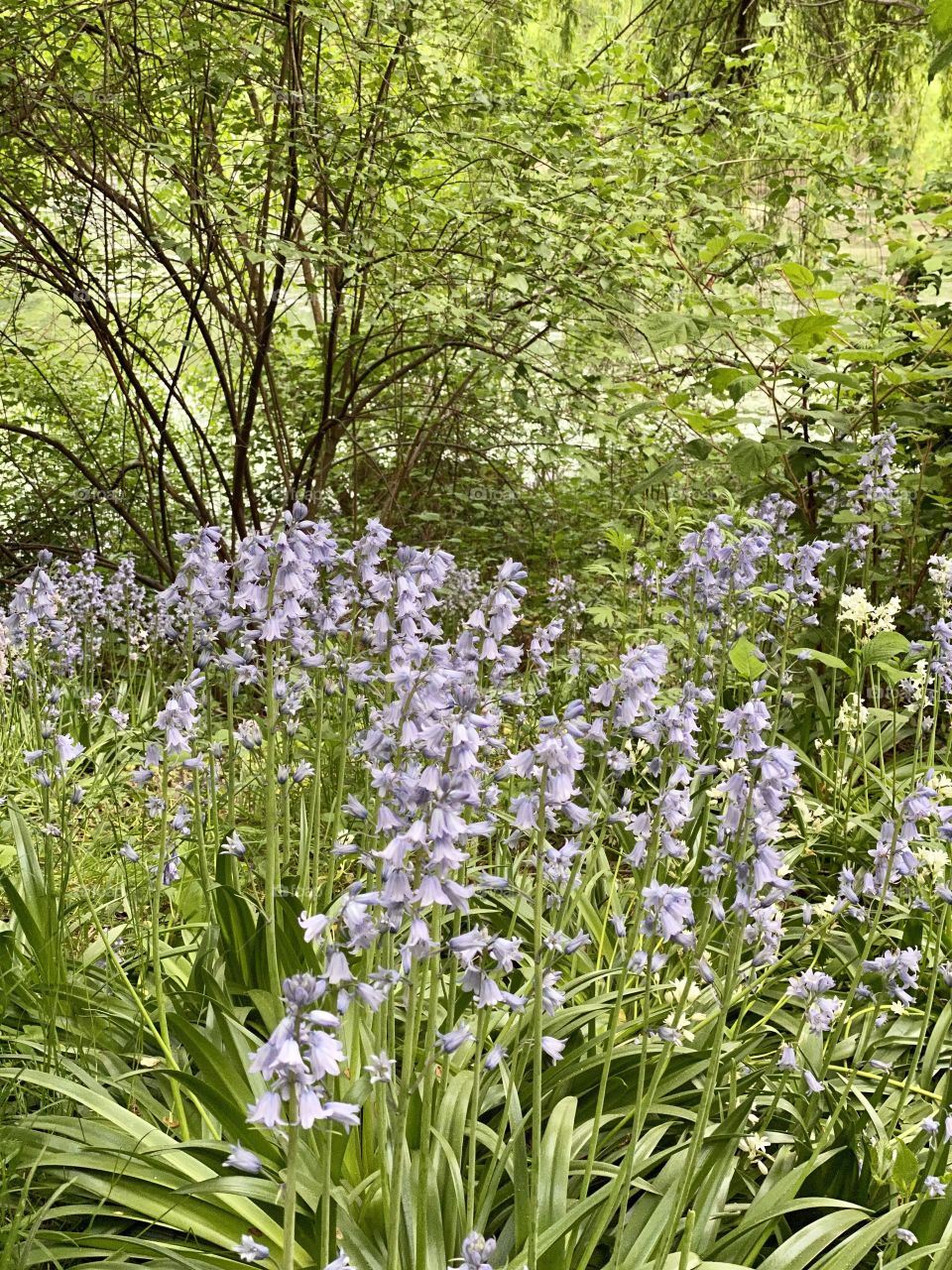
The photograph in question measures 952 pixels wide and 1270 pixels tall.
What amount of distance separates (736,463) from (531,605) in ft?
13.5

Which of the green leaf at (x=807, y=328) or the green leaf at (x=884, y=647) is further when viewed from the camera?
the green leaf at (x=807, y=328)

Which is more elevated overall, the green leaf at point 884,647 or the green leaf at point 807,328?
the green leaf at point 807,328

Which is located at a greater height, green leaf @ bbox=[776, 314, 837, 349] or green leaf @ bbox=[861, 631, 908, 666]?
green leaf @ bbox=[776, 314, 837, 349]

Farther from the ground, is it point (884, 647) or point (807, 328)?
point (807, 328)

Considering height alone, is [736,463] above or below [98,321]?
below

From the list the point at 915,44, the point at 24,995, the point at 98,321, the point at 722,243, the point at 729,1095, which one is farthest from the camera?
the point at 915,44

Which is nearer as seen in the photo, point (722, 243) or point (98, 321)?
point (722, 243)

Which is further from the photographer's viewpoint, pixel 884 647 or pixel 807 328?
pixel 807 328

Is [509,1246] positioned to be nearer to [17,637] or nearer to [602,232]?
[17,637]

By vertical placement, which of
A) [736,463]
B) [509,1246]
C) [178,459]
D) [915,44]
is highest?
[915,44]

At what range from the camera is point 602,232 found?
17.3ft

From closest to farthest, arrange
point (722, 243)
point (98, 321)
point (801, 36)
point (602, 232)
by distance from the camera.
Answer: point (722, 243) < point (602, 232) < point (98, 321) < point (801, 36)

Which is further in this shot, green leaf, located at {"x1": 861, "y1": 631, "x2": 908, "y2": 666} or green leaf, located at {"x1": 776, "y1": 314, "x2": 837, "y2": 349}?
green leaf, located at {"x1": 776, "y1": 314, "x2": 837, "y2": 349}

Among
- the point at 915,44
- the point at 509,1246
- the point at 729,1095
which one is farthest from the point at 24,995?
the point at 915,44
